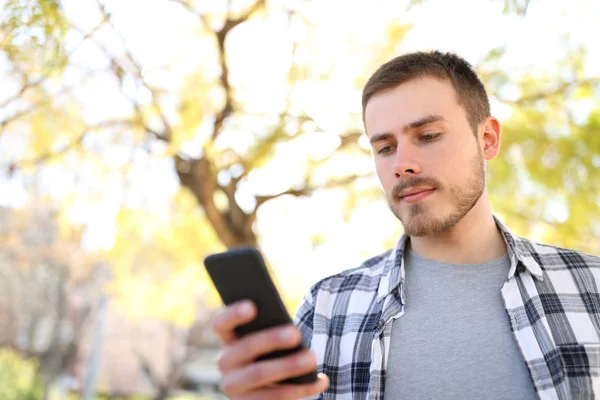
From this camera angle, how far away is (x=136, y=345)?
21906mm


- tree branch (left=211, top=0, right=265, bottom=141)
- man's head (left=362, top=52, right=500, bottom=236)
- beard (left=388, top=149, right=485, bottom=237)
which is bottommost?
beard (left=388, top=149, right=485, bottom=237)

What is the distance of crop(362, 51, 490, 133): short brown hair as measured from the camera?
193cm

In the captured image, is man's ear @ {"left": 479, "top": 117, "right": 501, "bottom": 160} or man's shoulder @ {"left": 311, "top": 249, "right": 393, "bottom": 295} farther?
man's ear @ {"left": 479, "top": 117, "right": 501, "bottom": 160}

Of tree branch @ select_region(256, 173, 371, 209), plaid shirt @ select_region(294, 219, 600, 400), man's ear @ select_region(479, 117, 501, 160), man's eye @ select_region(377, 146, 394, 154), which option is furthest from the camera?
tree branch @ select_region(256, 173, 371, 209)

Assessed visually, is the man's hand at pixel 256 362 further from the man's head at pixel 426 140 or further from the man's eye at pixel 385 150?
the man's eye at pixel 385 150

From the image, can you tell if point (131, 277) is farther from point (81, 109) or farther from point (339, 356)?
point (339, 356)

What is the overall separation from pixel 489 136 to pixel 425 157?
0.41m

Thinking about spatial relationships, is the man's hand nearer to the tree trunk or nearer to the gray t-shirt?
the gray t-shirt

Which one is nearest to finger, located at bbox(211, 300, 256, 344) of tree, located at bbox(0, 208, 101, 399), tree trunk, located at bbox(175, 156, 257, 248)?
tree trunk, located at bbox(175, 156, 257, 248)

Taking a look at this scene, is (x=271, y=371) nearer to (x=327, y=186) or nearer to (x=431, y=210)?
(x=431, y=210)

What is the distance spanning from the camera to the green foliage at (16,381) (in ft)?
49.1

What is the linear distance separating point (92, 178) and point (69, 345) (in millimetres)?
15770

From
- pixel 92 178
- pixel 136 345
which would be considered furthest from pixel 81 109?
pixel 136 345

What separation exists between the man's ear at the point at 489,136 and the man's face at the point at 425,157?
0.13m
